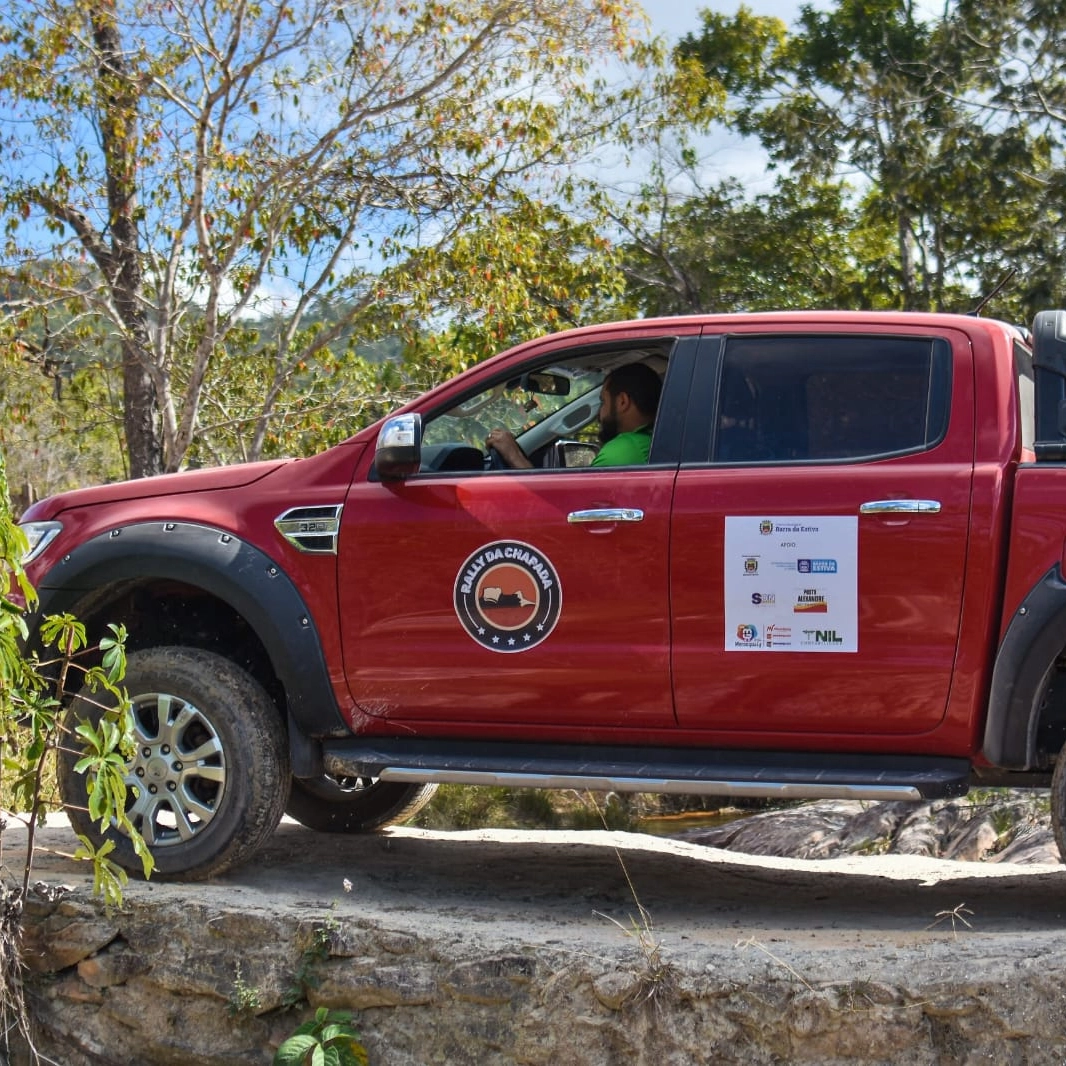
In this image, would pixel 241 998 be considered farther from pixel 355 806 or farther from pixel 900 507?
pixel 900 507

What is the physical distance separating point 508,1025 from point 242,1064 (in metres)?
0.86

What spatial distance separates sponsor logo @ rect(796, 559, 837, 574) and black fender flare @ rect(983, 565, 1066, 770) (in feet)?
1.72

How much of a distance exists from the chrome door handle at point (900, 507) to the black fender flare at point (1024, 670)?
0.36 m

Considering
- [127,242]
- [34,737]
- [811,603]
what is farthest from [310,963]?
[127,242]

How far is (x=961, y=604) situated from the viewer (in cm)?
414

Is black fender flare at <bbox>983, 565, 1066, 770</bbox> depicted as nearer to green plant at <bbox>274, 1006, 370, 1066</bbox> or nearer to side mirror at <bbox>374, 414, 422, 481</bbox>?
side mirror at <bbox>374, 414, 422, 481</bbox>

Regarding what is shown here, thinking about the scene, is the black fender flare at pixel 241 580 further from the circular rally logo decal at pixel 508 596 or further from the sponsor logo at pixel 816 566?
the sponsor logo at pixel 816 566

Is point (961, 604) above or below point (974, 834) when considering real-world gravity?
above

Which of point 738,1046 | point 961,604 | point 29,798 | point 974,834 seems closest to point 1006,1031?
point 738,1046

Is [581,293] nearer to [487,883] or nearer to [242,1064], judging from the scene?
[487,883]

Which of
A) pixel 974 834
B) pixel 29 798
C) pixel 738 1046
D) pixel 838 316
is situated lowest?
pixel 974 834

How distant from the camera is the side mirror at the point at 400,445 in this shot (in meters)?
4.55

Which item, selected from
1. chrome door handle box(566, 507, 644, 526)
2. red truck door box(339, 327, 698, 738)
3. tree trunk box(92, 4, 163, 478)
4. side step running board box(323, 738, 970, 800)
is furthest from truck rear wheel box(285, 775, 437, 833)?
tree trunk box(92, 4, 163, 478)

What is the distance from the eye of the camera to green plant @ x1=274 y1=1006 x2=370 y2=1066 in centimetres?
400
